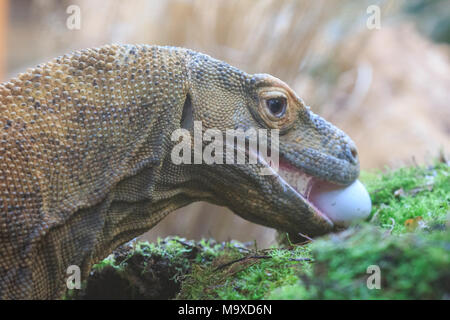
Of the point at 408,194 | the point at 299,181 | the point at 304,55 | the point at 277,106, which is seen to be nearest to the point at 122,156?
the point at 277,106

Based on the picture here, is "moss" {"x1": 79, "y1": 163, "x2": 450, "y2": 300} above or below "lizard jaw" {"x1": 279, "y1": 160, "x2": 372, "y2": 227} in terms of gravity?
below

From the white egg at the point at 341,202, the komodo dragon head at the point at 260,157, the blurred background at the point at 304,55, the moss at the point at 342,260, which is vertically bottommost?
the moss at the point at 342,260

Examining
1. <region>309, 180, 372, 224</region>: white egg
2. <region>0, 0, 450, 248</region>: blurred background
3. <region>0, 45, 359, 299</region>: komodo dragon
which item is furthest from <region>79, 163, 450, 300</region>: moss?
<region>0, 0, 450, 248</region>: blurred background

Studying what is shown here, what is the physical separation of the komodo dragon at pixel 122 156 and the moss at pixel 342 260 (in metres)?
0.41

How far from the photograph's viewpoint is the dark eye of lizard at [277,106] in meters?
2.81

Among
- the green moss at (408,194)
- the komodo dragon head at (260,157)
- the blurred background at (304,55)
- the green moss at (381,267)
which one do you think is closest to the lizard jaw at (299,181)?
the komodo dragon head at (260,157)

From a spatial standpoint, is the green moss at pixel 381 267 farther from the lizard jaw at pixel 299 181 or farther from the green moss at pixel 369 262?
the lizard jaw at pixel 299 181

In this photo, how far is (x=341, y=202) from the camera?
2.93m

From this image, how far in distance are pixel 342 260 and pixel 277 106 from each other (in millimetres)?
1410

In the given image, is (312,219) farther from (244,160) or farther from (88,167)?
(88,167)

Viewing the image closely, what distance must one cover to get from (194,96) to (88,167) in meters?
0.68

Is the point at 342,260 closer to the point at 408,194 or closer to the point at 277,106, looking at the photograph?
the point at 277,106

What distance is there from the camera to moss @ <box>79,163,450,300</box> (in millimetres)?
1490

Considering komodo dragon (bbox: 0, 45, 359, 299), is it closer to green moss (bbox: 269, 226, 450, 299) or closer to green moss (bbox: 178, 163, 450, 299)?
green moss (bbox: 178, 163, 450, 299)
